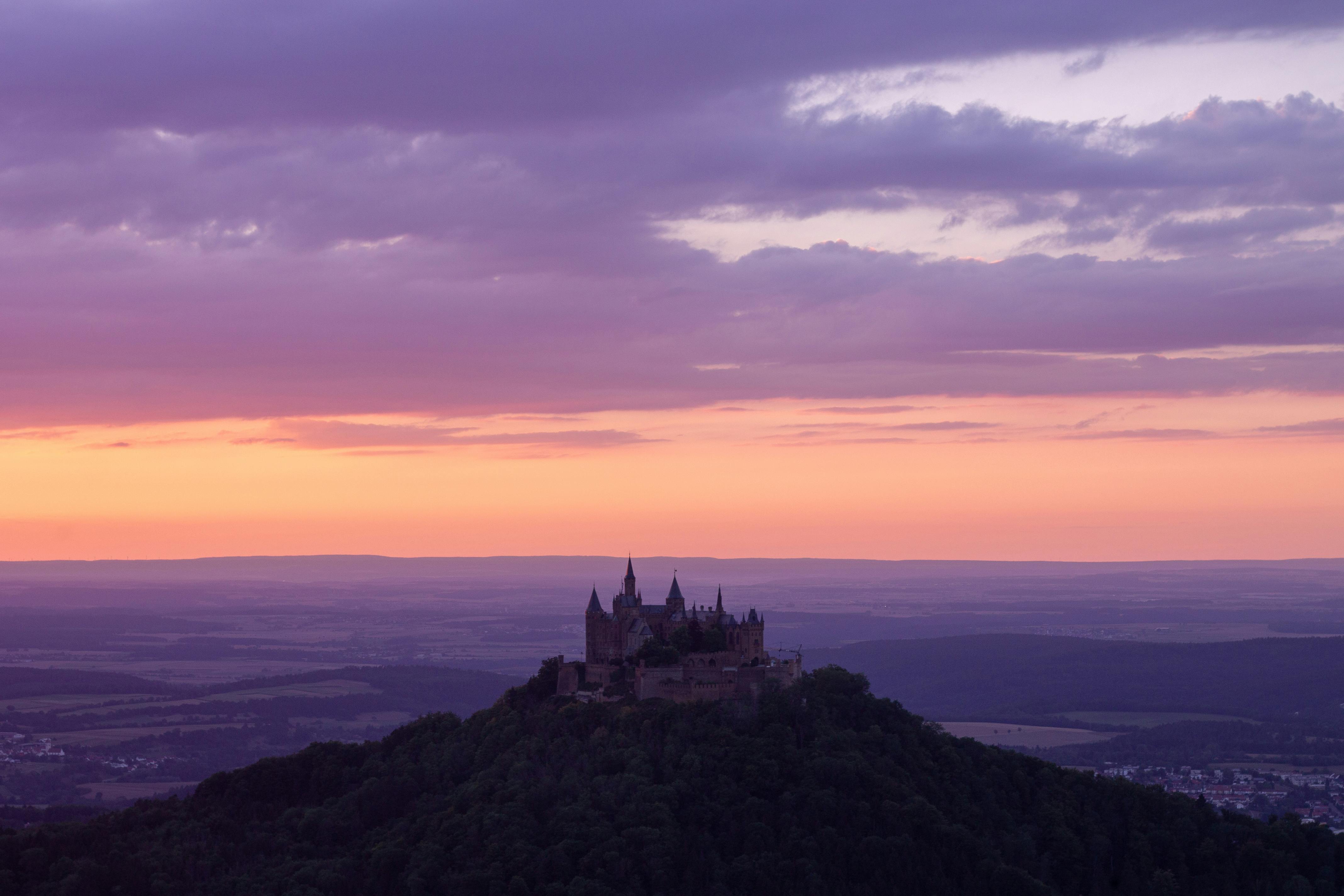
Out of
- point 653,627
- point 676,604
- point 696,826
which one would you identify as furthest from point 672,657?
point 696,826

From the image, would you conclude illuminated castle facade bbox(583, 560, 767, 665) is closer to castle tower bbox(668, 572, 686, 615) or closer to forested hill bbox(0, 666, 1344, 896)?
castle tower bbox(668, 572, 686, 615)

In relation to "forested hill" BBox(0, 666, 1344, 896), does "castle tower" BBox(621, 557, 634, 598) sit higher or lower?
higher

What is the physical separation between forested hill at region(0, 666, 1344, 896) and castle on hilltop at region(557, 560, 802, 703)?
102 inches

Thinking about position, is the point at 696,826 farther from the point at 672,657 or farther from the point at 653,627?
the point at 653,627

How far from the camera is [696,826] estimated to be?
116 meters

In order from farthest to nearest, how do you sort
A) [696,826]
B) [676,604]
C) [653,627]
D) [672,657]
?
[676,604], [653,627], [672,657], [696,826]

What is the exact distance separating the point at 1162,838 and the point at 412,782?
62.3 metres

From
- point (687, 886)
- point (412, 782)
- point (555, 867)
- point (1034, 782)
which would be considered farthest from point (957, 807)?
point (412, 782)

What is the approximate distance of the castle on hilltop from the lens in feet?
425

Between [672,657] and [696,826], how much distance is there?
57.8 ft

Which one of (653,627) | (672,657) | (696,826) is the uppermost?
(653,627)

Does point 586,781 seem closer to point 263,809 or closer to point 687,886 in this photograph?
point 687,886

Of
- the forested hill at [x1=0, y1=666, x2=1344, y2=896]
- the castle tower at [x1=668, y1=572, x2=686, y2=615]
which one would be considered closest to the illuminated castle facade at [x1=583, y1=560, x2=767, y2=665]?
the castle tower at [x1=668, y1=572, x2=686, y2=615]

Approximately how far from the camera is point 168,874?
123312 millimetres
